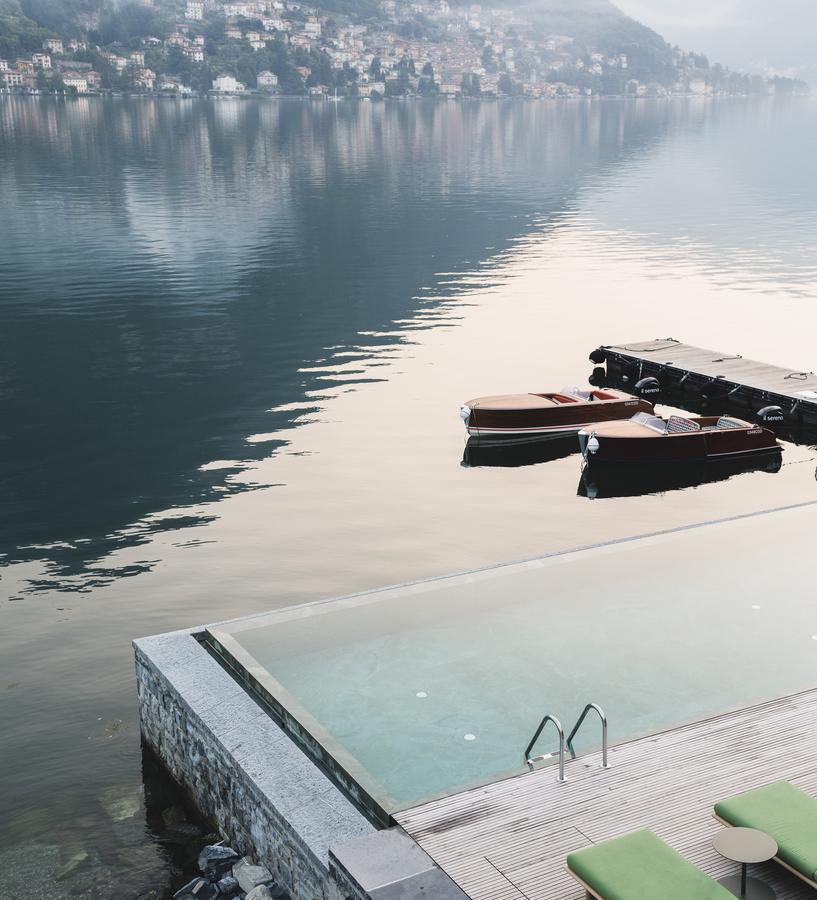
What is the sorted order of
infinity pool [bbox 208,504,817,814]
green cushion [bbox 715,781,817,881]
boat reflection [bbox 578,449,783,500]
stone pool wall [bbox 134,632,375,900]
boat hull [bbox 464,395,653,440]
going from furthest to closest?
1. boat hull [bbox 464,395,653,440]
2. boat reflection [bbox 578,449,783,500]
3. infinity pool [bbox 208,504,817,814]
4. stone pool wall [bbox 134,632,375,900]
5. green cushion [bbox 715,781,817,881]

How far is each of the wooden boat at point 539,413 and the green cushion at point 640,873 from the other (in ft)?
72.9

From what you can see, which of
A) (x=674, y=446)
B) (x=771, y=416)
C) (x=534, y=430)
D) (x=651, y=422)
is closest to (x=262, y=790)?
(x=674, y=446)

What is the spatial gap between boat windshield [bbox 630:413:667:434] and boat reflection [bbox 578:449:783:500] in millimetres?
1021

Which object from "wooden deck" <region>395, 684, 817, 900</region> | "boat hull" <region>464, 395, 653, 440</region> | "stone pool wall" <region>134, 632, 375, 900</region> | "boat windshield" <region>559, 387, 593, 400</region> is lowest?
"boat hull" <region>464, 395, 653, 440</region>

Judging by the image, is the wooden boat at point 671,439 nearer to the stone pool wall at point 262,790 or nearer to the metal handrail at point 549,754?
the stone pool wall at point 262,790

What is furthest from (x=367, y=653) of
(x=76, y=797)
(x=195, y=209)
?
(x=195, y=209)

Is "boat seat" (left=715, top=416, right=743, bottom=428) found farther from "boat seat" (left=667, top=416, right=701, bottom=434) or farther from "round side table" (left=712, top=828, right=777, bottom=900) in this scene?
"round side table" (left=712, top=828, right=777, bottom=900)

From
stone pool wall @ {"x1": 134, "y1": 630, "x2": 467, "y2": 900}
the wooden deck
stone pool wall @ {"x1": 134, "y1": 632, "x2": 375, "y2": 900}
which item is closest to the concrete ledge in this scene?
stone pool wall @ {"x1": 134, "y1": 630, "x2": 467, "y2": 900}

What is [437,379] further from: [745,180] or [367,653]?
[745,180]

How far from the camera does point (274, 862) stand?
11.6 metres

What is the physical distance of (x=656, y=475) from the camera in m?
29.6

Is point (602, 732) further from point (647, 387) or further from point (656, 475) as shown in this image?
point (647, 387)

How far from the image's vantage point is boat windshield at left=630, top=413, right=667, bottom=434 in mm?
29992

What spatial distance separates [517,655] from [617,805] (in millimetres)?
3138
